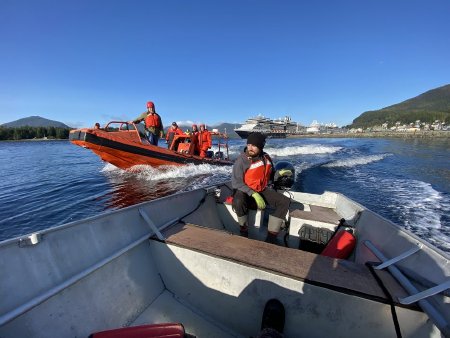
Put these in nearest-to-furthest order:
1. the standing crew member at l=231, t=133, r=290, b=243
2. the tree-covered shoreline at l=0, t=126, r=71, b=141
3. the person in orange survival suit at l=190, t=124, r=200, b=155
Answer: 1. the standing crew member at l=231, t=133, r=290, b=243
2. the person in orange survival suit at l=190, t=124, r=200, b=155
3. the tree-covered shoreline at l=0, t=126, r=71, b=141

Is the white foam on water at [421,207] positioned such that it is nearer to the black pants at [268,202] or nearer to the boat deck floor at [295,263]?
the black pants at [268,202]

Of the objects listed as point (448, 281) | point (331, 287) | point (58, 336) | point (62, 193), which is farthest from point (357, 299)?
point (62, 193)

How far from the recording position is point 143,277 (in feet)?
7.21

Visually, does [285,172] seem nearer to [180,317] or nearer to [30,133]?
[180,317]

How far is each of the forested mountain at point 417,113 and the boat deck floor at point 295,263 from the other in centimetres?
13630

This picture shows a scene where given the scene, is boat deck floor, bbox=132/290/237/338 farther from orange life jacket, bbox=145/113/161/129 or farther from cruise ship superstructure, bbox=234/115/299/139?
cruise ship superstructure, bbox=234/115/299/139

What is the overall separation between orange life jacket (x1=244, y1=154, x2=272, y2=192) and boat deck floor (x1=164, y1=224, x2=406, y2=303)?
113 centimetres

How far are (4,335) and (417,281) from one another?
8.76 feet

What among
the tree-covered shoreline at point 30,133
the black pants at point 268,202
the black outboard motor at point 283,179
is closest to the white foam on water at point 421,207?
the black outboard motor at point 283,179

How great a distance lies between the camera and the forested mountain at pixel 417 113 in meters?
116

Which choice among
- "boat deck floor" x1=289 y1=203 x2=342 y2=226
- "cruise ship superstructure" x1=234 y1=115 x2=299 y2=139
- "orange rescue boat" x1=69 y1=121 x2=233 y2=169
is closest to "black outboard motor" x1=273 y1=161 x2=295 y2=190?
"boat deck floor" x1=289 y1=203 x2=342 y2=226

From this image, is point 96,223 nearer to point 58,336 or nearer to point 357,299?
point 58,336

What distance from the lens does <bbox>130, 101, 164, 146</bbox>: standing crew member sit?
33.2 feet

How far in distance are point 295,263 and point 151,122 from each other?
955 cm
